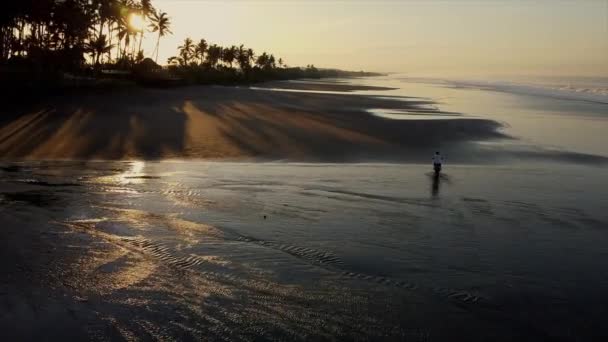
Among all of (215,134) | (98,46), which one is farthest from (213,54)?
(215,134)

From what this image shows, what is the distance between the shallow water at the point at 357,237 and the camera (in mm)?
6523

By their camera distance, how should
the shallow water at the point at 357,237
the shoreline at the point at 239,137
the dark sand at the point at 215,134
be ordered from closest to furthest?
the shallow water at the point at 357,237
the shoreline at the point at 239,137
the dark sand at the point at 215,134

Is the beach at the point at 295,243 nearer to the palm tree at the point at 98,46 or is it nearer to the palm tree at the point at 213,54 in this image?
the palm tree at the point at 98,46

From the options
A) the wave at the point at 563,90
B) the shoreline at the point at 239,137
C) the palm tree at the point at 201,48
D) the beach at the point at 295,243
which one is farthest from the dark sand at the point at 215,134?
the palm tree at the point at 201,48

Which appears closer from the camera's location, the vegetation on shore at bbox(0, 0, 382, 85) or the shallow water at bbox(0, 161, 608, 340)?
the shallow water at bbox(0, 161, 608, 340)

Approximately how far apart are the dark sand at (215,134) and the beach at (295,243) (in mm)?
238

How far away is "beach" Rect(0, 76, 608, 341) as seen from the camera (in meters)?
6.16

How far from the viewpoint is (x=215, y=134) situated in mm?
23000

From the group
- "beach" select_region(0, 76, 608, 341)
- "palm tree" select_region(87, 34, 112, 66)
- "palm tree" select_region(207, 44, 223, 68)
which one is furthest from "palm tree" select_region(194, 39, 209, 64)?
"beach" select_region(0, 76, 608, 341)

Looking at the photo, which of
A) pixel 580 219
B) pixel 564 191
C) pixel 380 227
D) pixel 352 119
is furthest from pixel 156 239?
pixel 352 119

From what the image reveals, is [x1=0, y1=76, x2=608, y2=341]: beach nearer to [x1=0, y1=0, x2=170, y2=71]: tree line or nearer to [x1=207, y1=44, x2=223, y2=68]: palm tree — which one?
[x1=0, y1=0, x2=170, y2=71]: tree line

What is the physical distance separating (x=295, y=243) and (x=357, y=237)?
122 cm

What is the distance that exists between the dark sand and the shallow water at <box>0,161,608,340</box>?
9.56 feet

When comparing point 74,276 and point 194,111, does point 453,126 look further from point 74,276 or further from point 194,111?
point 74,276
